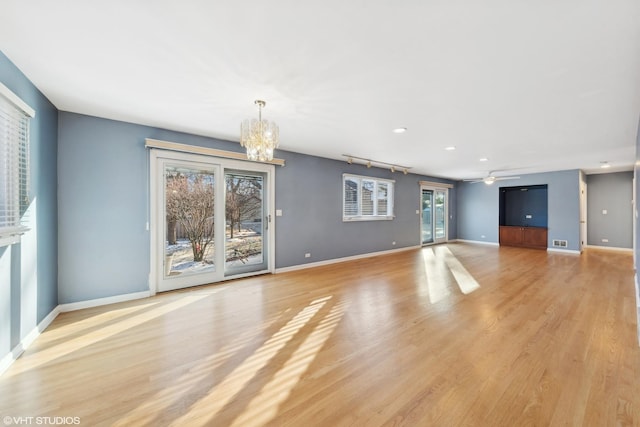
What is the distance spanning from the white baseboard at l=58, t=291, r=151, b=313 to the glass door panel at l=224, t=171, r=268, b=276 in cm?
131

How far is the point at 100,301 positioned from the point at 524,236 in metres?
10.5

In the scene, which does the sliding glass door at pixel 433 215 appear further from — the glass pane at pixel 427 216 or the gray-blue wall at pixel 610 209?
the gray-blue wall at pixel 610 209

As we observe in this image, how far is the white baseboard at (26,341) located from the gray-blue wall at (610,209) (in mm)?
12057

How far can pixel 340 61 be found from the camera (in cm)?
211

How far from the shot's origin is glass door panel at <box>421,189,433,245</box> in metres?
8.88

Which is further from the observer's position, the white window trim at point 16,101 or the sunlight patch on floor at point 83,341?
the sunlight patch on floor at point 83,341

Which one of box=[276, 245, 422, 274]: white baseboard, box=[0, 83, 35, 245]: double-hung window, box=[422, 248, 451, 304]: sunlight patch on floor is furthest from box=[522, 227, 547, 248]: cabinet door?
box=[0, 83, 35, 245]: double-hung window

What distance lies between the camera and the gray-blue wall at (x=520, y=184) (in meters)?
7.40

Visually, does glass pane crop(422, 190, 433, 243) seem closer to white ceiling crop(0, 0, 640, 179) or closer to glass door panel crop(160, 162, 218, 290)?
white ceiling crop(0, 0, 640, 179)

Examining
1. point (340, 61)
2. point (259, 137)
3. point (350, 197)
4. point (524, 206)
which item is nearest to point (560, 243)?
point (524, 206)

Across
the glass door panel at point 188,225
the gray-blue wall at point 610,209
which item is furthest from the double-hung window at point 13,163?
the gray-blue wall at point 610,209

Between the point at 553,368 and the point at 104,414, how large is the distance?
10.1 ft

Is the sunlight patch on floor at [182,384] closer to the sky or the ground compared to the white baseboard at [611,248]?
closer to the ground

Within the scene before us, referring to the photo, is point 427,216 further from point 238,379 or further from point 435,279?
point 238,379
